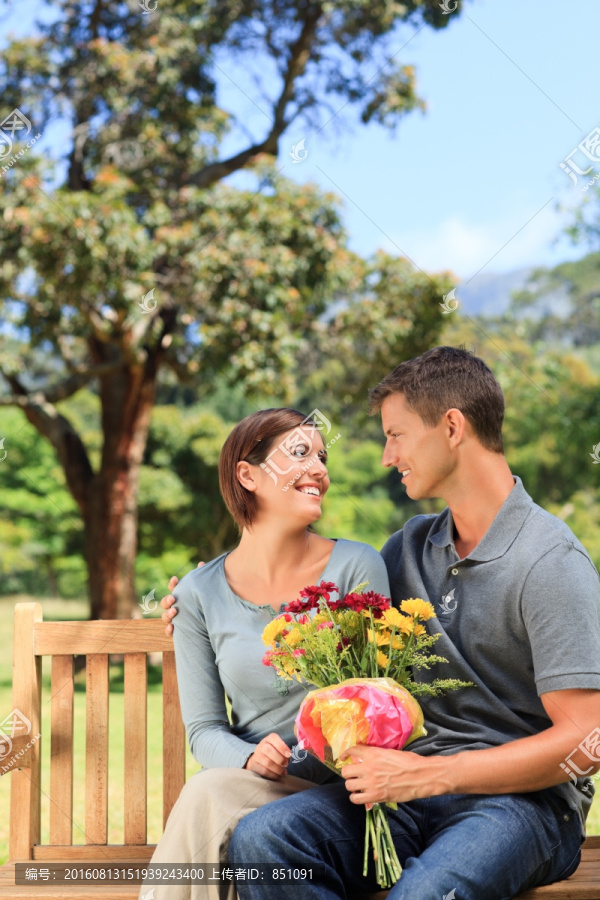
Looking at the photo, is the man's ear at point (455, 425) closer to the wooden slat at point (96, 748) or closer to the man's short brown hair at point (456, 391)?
the man's short brown hair at point (456, 391)

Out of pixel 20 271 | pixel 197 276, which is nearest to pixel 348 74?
pixel 197 276

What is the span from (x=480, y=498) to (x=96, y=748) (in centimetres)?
125

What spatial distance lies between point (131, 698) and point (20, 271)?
6.31 metres

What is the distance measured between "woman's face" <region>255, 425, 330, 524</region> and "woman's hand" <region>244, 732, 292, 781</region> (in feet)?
1.69

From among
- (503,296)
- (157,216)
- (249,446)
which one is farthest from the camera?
(503,296)

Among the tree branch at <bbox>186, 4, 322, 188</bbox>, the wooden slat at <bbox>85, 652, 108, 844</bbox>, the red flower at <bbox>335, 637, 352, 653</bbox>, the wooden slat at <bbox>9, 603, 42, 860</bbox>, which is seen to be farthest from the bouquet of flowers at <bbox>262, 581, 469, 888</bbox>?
the tree branch at <bbox>186, 4, 322, 188</bbox>

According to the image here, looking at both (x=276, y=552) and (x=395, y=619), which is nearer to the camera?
(x=395, y=619)

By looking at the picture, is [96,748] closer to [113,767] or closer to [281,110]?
[113,767]

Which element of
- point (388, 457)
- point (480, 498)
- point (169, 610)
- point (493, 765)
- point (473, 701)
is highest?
point (388, 457)

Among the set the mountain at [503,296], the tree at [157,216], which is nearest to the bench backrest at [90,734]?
the tree at [157,216]

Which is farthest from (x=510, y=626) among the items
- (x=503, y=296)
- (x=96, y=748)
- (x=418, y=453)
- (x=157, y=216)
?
(x=503, y=296)

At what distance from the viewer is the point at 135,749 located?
2.47m

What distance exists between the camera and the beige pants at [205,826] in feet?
5.61

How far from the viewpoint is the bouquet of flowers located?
171 centimetres
